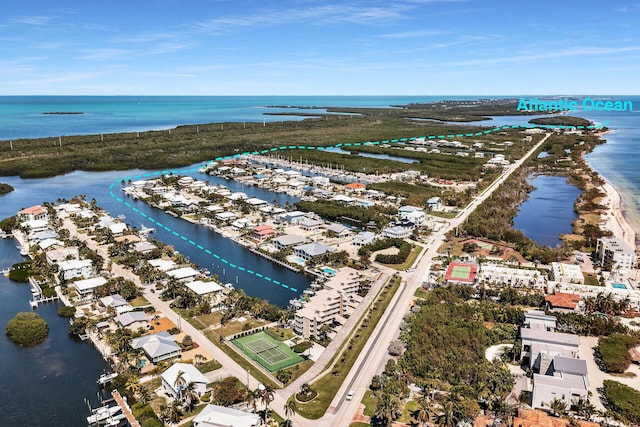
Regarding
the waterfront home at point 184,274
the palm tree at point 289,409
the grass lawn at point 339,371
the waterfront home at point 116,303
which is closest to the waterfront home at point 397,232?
the grass lawn at point 339,371

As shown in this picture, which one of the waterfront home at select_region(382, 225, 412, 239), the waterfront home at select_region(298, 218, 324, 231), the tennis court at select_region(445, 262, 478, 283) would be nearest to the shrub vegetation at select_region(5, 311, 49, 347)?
the waterfront home at select_region(298, 218, 324, 231)

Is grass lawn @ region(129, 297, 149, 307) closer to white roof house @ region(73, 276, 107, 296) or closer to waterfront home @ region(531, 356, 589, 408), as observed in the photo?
white roof house @ region(73, 276, 107, 296)

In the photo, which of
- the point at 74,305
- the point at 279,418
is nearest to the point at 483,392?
the point at 279,418

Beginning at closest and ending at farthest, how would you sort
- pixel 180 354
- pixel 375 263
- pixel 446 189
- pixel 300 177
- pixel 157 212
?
pixel 180 354 < pixel 375 263 < pixel 157 212 < pixel 446 189 < pixel 300 177

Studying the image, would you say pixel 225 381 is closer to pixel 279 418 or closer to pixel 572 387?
pixel 279 418

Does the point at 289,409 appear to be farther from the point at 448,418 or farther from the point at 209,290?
the point at 209,290

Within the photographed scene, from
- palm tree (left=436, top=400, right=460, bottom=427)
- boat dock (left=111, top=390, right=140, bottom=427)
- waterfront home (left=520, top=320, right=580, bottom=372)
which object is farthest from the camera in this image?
waterfront home (left=520, top=320, right=580, bottom=372)
